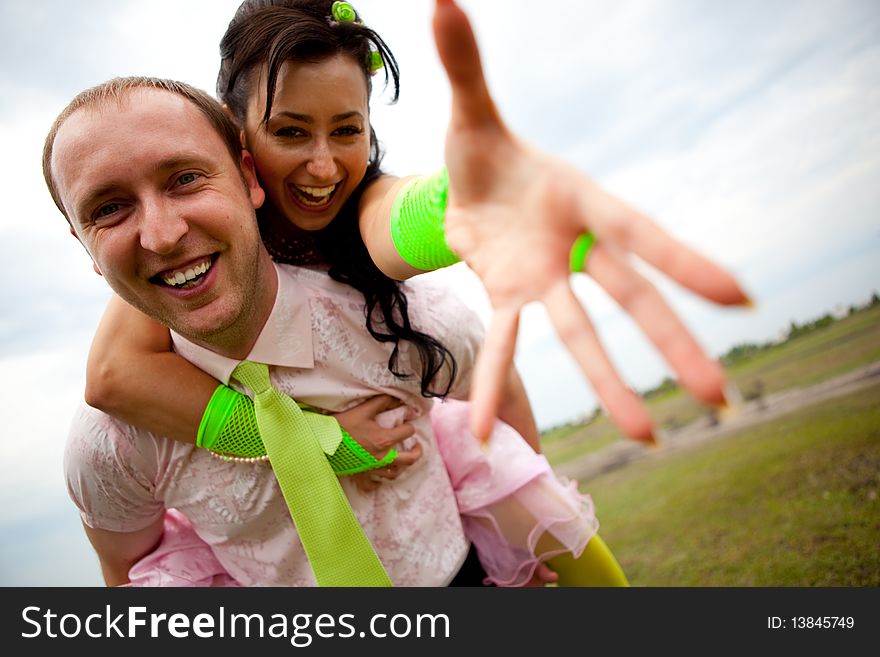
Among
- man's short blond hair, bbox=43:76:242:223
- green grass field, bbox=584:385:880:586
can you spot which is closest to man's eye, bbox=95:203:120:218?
man's short blond hair, bbox=43:76:242:223

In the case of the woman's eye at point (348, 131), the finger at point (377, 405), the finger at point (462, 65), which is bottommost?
the finger at point (377, 405)

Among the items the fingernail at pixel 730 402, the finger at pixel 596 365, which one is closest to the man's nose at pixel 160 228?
the finger at pixel 596 365

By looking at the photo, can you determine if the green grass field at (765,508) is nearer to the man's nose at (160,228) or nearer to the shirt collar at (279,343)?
the shirt collar at (279,343)

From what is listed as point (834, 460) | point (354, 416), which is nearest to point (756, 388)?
point (834, 460)

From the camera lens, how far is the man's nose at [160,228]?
98 centimetres

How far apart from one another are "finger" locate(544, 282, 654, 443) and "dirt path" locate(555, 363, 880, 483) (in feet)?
7.81

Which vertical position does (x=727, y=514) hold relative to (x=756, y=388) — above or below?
below

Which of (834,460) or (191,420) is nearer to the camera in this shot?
(191,420)

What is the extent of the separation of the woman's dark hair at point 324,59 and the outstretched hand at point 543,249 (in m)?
0.52

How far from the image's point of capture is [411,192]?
3.17 ft

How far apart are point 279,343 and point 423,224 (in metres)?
0.44

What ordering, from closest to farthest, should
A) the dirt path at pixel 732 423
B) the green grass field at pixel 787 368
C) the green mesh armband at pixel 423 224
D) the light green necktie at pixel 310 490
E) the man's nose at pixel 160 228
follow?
the green mesh armband at pixel 423 224, the man's nose at pixel 160 228, the light green necktie at pixel 310 490, the dirt path at pixel 732 423, the green grass field at pixel 787 368
